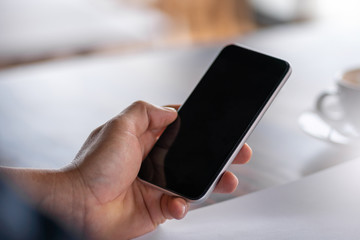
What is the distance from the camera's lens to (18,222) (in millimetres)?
523

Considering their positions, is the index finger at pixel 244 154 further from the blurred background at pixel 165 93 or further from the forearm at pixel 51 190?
the forearm at pixel 51 190

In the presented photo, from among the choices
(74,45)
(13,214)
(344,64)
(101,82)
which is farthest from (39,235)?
(74,45)

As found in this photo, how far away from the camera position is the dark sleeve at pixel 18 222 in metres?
0.52

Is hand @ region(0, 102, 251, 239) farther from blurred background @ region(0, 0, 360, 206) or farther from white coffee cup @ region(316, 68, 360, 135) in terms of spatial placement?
white coffee cup @ region(316, 68, 360, 135)

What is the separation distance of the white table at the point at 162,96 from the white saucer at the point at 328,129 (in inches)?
0.6

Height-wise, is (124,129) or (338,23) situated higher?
(124,129)

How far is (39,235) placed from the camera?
52 cm

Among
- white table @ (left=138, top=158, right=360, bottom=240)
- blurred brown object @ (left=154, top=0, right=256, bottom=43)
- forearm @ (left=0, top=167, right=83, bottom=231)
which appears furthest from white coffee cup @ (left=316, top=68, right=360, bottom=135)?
blurred brown object @ (left=154, top=0, right=256, bottom=43)

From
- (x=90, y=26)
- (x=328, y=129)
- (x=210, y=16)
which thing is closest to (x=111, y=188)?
(x=328, y=129)

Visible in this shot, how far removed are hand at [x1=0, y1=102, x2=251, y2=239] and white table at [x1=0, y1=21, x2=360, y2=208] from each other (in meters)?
0.13

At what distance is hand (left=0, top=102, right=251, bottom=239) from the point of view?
0.57 metres

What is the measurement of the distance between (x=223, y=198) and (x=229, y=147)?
94mm

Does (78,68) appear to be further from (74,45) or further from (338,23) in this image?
(74,45)

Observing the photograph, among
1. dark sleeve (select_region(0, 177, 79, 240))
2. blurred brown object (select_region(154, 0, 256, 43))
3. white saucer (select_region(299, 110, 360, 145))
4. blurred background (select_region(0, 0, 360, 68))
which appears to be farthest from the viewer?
blurred brown object (select_region(154, 0, 256, 43))
